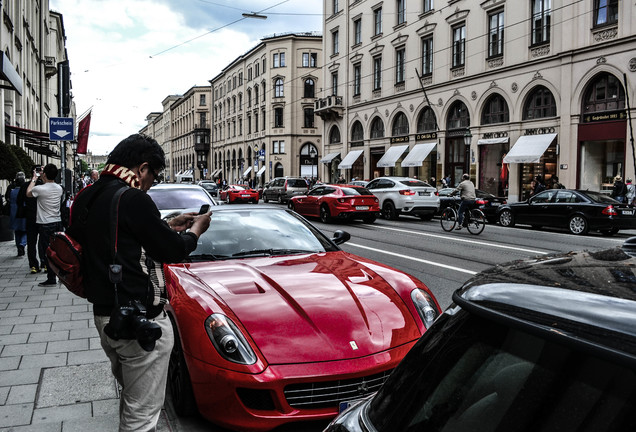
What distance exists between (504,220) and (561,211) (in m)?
2.65

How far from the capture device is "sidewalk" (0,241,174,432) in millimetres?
3701

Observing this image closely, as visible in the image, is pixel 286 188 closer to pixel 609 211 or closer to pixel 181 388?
pixel 609 211

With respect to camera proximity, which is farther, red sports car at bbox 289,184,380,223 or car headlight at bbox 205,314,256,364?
red sports car at bbox 289,184,380,223

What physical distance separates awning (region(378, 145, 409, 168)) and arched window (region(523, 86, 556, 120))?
10.00 metres

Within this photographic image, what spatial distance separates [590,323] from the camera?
44.1 inches

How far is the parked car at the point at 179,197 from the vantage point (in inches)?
396

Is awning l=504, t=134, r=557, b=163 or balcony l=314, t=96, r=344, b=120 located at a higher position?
balcony l=314, t=96, r=344, b=120

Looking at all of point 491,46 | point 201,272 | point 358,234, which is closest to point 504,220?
point 358,234

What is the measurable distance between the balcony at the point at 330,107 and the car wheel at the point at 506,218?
87.6 ft

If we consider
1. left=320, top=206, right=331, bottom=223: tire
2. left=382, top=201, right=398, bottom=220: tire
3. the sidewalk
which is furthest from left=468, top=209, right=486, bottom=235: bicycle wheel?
the sidewalk

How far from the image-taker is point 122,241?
262cm

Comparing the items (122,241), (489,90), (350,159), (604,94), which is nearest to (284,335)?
(122,241)

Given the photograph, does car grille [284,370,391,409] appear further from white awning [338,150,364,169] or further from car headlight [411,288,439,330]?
white awning [338,150,364,169]

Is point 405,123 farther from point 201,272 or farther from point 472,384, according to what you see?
point 472,384
